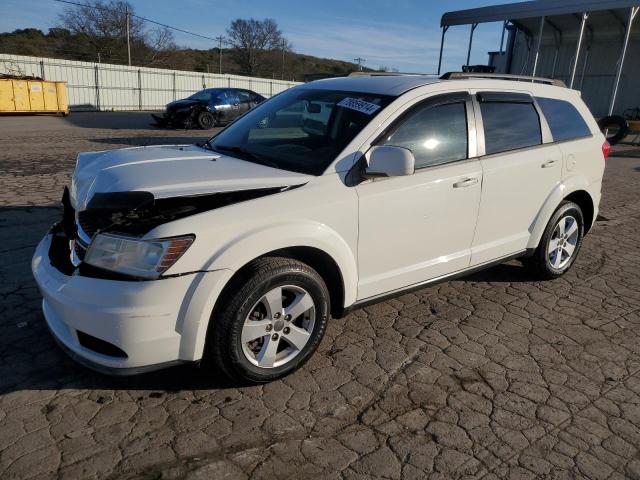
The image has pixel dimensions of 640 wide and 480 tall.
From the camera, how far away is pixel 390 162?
3.04 meters

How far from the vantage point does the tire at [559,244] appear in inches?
180

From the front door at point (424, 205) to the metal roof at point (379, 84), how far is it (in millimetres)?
191

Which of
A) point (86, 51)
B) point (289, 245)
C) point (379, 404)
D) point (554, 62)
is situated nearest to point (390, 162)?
point (289, 245)

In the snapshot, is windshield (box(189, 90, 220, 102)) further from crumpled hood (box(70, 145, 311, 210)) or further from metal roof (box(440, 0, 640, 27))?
crumpled hood (box(70, 145, 311, 210))

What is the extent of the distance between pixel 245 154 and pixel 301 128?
484 mm

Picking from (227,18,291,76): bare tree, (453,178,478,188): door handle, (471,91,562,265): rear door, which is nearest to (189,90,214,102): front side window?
(471,91,562,265): rear door

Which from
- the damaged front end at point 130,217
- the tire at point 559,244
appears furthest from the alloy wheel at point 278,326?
the tire at point 559,244

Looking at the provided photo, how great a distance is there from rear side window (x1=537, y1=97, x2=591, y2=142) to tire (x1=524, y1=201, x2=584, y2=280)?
631 millimetres

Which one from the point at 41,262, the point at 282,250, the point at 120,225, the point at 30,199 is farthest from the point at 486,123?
the point at 30,199

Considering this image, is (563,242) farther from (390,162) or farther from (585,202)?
(390,162)

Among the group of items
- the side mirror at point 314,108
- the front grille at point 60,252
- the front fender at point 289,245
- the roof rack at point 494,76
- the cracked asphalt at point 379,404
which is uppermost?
the roof rack at point 494,76

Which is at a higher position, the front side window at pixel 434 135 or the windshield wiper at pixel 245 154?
the front side window at pixel 434 135

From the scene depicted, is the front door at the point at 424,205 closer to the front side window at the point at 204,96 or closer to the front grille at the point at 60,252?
the front grille at the point at 60,252

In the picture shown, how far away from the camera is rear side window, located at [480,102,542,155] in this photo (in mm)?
3941
